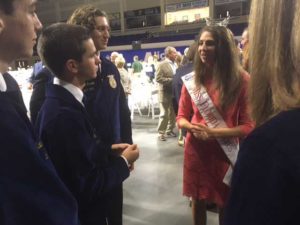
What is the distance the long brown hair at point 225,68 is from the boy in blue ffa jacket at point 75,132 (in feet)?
2.28

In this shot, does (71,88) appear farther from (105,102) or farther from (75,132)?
(105,102)

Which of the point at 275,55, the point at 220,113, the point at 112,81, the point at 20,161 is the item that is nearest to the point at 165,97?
the point at 220,113

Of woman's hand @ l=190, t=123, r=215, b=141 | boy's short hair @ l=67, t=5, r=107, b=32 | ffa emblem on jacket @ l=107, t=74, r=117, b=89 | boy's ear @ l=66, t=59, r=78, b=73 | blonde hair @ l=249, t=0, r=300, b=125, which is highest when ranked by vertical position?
boy's short hair @ l=67, t=5, r=107, b=32

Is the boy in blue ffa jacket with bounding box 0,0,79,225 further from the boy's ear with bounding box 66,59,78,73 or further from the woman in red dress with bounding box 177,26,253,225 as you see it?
the woman in red dress with bounding box 177,26,253,225

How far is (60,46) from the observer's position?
4.47ft

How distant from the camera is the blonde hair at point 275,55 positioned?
583 mm

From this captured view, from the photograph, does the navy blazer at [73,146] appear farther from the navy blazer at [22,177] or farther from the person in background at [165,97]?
the person in background at [165,97]

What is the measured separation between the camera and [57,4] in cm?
2127

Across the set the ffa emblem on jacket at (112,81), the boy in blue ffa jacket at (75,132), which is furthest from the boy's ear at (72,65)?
the ffa emblem on jacket at (112,81)

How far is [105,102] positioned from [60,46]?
452mm

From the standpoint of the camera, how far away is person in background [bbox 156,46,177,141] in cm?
545

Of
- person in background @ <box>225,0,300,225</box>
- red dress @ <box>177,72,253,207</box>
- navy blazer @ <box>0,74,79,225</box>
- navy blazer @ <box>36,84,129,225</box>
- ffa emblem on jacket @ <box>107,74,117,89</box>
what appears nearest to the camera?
person in background @ <box>225,0,300,225</box>

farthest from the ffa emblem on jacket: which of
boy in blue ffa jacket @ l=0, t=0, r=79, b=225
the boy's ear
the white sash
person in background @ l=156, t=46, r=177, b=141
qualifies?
person in background @ l=156, t=46, r=177, b=141

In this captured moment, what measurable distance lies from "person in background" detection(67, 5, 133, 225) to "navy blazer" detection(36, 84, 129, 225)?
1.07 feet
